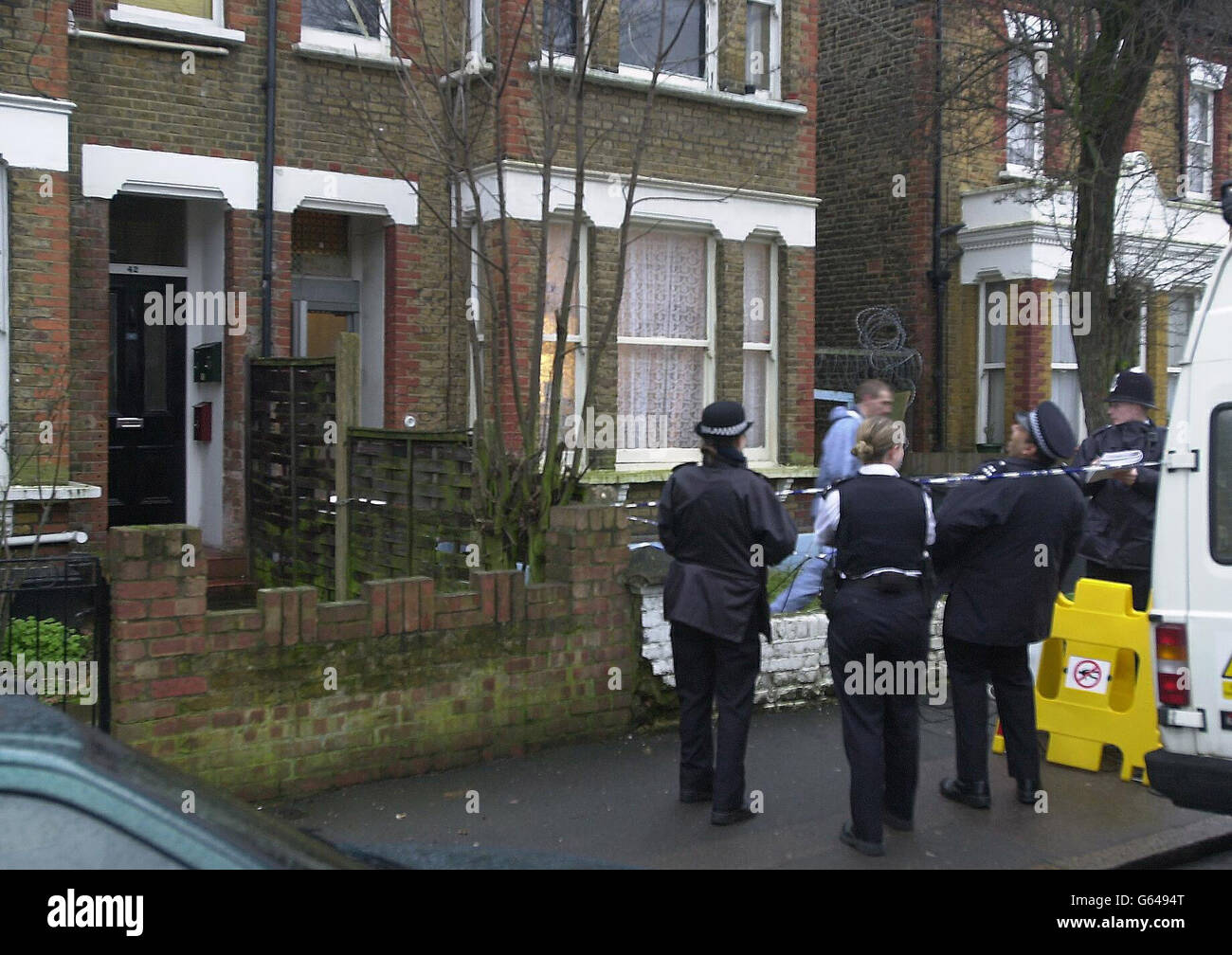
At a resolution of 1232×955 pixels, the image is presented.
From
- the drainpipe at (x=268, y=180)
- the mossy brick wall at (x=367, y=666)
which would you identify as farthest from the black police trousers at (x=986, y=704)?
the drainpipe at (x=268, y=180)

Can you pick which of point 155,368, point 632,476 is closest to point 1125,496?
point 632,476

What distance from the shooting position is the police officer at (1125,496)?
721 cm

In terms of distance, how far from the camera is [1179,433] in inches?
213

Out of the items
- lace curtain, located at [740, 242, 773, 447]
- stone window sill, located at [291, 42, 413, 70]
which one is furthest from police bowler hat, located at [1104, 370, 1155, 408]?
stone window sill, located at [291, 42, 413, 70]

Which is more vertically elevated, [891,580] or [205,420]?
[205,420]

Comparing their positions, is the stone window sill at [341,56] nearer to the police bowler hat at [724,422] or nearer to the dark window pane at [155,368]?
the dark window pane at [155,368]

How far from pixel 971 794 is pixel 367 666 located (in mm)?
3120

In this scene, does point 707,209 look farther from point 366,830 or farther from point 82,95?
point 366,830

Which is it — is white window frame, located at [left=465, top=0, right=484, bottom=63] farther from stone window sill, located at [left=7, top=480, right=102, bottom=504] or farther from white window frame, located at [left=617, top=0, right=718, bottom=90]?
stone window sill, located at [left=7, top=480, right=102, bottom=504]

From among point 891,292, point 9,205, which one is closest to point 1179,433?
point 9,205

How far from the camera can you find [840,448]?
7887 mm

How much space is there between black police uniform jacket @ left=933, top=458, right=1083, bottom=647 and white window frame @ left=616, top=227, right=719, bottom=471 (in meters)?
6.32

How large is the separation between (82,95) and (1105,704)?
8.90m

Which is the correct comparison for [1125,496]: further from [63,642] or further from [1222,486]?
[63,642]
